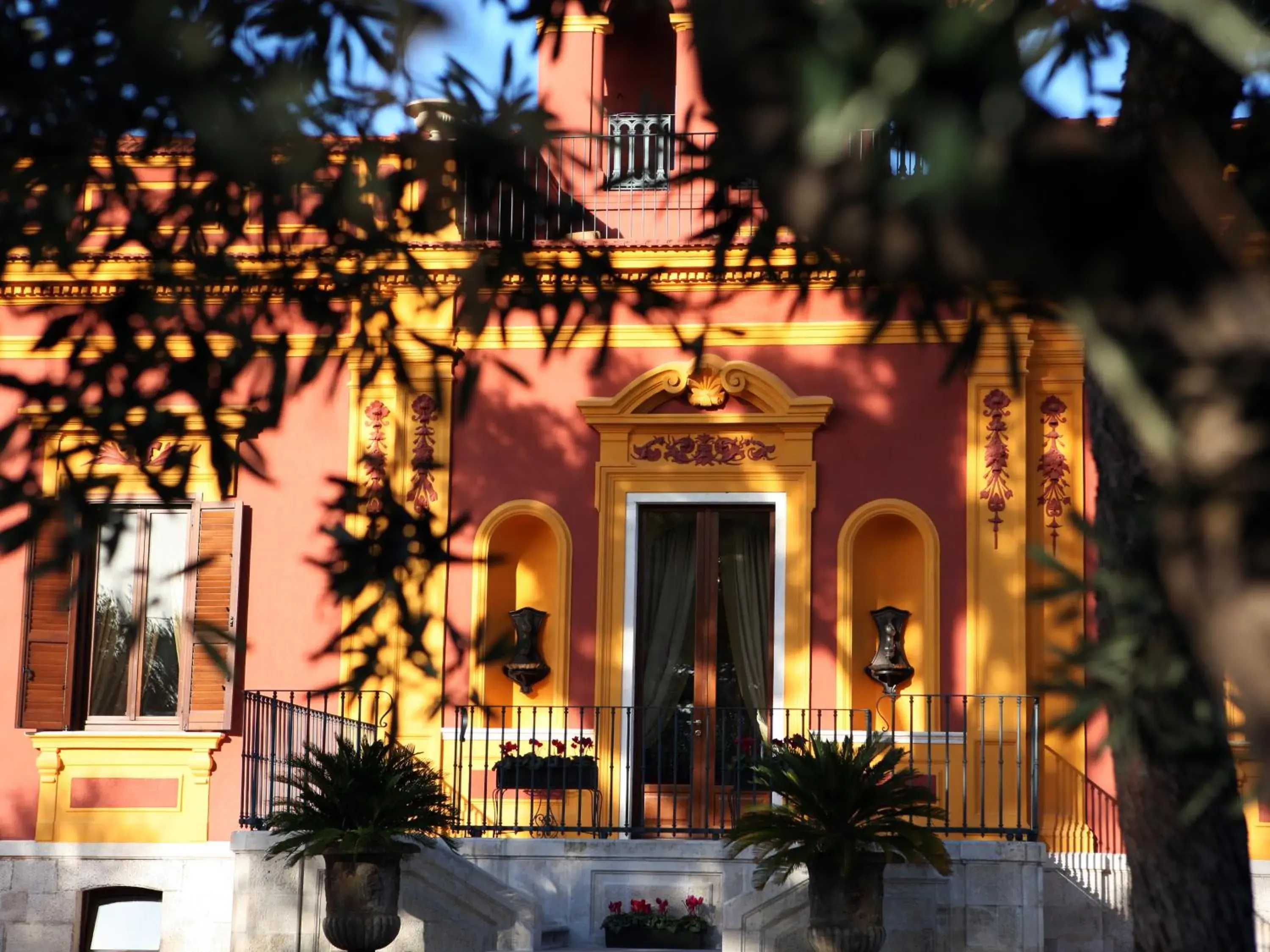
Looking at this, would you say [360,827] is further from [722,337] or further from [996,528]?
[996,528]

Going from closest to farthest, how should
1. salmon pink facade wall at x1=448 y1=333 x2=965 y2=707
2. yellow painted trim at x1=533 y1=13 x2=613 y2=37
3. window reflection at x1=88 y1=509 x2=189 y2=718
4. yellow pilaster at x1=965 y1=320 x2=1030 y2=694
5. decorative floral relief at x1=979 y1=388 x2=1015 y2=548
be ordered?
yellow pilaster at x1=965 y1=320 x2=1030 y2=694 < decorative floral relief at x1=979 y1=388 x2=1015 y2=548 < salmon pink facade wall at x1=448 y1=333 x2=965 y2=707 < window reflection at x1=88 y1=509 x2=189 y2=718 < yellow painted trim at x1=533 y1=13 x2=613 y2=37

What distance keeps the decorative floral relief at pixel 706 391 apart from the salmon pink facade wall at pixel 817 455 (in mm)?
197

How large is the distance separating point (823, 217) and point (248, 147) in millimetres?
1235

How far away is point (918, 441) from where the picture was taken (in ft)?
41.3

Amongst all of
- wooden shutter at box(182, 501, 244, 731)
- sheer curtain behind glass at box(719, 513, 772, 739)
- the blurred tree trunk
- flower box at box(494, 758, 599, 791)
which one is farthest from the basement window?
the blurred tree trunk

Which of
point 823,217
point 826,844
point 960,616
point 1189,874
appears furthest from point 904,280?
point 960,616

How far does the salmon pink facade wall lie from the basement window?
284 cm

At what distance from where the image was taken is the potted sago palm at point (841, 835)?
9.42m

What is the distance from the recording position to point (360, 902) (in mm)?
9844

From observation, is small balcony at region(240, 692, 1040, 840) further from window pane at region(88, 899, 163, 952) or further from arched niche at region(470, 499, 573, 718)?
window pane at region(88, 899, 163, 952)

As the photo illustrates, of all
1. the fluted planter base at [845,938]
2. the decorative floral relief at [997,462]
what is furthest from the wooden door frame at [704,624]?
the fluted planter base at [845,938]

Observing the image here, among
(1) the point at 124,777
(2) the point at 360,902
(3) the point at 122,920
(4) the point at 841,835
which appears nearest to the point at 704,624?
(4) the point at 841,835

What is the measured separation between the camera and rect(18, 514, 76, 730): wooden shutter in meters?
12.9

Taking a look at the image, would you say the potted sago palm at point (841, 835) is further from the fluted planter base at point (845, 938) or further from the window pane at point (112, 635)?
the window pane at point (112, 635)
